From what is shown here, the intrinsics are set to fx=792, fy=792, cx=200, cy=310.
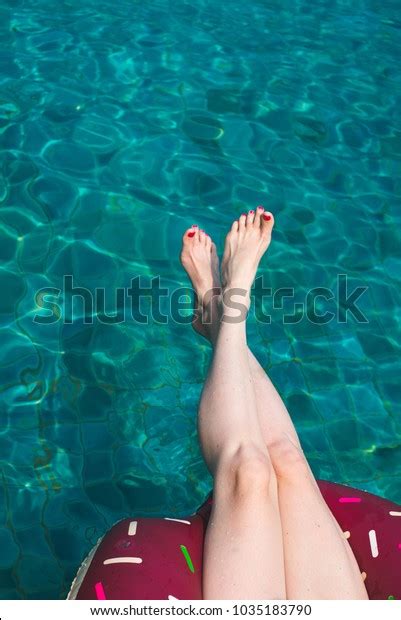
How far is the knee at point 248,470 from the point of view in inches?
92.4

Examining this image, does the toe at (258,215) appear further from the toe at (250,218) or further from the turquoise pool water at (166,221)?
the turquoise pool water at (166,221)

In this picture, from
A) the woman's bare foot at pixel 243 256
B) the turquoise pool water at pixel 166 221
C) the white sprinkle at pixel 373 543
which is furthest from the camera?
the turquoise pool water at pixel 166 221

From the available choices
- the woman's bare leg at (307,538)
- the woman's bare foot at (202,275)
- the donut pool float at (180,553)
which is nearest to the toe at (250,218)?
the woman's bare foot at (202,275)

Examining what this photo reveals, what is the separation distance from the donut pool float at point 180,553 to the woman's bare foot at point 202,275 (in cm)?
86

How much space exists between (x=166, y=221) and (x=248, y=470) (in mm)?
2166

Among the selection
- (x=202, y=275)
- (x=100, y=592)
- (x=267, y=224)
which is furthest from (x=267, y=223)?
(x=100, y=592)

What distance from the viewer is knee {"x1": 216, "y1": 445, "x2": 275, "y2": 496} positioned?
92.4 inches

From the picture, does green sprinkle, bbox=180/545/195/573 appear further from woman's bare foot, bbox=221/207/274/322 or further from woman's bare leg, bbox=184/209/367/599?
woman's bare foot, bbox=221/207/274/322

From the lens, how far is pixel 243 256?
338 centimetres

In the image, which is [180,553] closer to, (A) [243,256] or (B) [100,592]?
(B) [100,592]

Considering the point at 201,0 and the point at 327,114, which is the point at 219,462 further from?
the point at 201,0

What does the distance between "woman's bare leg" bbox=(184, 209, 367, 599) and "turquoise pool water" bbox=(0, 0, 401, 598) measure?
2.63 feet

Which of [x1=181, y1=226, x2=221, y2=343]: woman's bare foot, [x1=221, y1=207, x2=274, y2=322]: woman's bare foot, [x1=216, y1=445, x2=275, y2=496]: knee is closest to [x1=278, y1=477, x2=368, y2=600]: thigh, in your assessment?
[x1=216, y1=445, x2=275, y2=496]: knee
